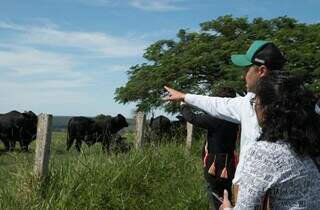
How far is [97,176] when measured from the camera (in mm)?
7551

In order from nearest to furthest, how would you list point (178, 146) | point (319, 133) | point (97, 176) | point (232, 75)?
point (319, 133)
point (97, 176)
point (178, 146)
point (232, 75)

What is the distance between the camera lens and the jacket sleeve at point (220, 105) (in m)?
4.05

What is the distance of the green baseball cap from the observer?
3838 mm

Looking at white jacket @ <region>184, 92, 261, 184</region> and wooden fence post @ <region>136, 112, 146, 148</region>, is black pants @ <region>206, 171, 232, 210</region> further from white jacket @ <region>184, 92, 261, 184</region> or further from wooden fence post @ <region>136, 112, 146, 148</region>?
wooden fence post @ <region>136, 112, 146, 148</region>

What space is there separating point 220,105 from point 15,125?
704 inches

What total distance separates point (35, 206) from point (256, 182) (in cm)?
411

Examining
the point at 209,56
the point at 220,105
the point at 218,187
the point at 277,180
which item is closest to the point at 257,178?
the point at 277,180

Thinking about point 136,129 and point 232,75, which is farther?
point 232,75

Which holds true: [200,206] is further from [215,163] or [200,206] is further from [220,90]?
[220,90]

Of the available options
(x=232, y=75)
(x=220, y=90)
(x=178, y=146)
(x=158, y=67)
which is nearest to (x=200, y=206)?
(x=220, y=90)

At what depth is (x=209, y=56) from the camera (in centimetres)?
2062

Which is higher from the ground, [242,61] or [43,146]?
[242,61]

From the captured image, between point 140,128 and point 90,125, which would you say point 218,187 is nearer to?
point 140,128

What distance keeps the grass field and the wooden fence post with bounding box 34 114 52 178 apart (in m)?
0.11
